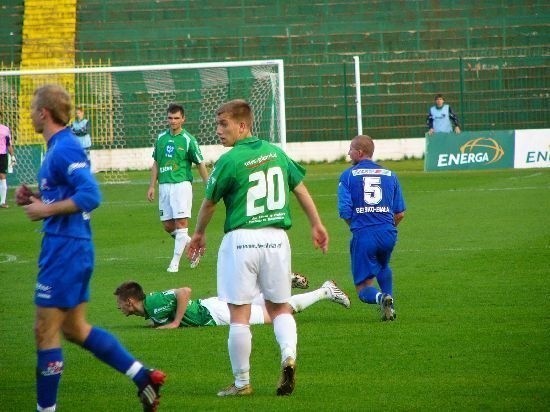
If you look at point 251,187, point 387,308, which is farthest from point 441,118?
point 251,187

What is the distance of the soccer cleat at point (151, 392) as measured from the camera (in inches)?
268

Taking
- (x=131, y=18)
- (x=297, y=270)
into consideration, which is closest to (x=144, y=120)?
(x=131, y=18)

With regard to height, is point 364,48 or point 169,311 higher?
point 364,48

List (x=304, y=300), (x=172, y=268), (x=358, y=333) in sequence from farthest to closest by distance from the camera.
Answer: (x=172, y=268) → (x=304, y=300) → (x=358, y=333)

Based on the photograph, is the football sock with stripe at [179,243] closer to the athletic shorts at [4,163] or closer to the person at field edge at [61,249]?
the person at field edge at [61,249]

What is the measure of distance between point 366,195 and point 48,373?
15.6 feet

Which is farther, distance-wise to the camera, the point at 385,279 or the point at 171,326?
the point at 385,279

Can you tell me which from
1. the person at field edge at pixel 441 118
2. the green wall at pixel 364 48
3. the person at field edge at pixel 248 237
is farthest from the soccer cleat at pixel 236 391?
the green wall at pixel 364 48

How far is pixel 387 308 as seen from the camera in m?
10.5

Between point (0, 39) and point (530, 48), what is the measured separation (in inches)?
665

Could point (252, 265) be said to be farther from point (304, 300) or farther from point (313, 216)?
point (304, 300)

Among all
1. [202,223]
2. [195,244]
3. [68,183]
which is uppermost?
[68,183]

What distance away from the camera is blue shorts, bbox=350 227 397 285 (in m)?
10.8

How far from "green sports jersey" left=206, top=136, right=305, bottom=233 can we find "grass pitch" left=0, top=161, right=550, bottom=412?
1.14 m
